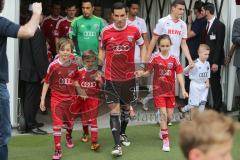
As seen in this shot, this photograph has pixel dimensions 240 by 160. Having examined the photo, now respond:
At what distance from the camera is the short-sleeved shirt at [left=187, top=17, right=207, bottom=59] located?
28.0 feet

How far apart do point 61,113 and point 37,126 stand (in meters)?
1.42

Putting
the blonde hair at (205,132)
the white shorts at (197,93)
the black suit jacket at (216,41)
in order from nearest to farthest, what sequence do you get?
the blonde hair at (205,132)
the white shorts at (197,93)
the black suit jacket at (216,41)

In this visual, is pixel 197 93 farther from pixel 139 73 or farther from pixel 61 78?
pixel 61 78

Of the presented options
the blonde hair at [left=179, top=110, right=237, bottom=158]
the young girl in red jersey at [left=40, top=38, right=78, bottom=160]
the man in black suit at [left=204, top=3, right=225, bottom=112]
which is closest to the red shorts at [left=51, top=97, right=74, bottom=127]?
the young girl in red jersey at [left=40, top=38, right=78, bottom=160]

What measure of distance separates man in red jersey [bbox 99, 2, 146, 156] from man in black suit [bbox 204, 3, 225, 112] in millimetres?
2340

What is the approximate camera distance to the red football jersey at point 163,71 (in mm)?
6395

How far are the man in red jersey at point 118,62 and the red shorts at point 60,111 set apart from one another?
0.46 metres

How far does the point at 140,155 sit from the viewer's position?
6.15m

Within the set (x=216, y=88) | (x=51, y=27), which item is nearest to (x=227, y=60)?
(x=216, y=88)

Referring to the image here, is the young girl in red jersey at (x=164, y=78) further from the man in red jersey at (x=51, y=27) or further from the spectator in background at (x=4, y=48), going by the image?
the man in red jersey at (x=51, y=27)

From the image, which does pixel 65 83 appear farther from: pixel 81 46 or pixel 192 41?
pixel 192 41

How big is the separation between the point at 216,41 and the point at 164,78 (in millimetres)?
2110

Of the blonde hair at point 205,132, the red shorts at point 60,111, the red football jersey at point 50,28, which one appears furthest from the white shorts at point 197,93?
the blonde hair at point 205,132

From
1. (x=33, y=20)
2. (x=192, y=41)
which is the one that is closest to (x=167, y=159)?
(x=33, y=20)
